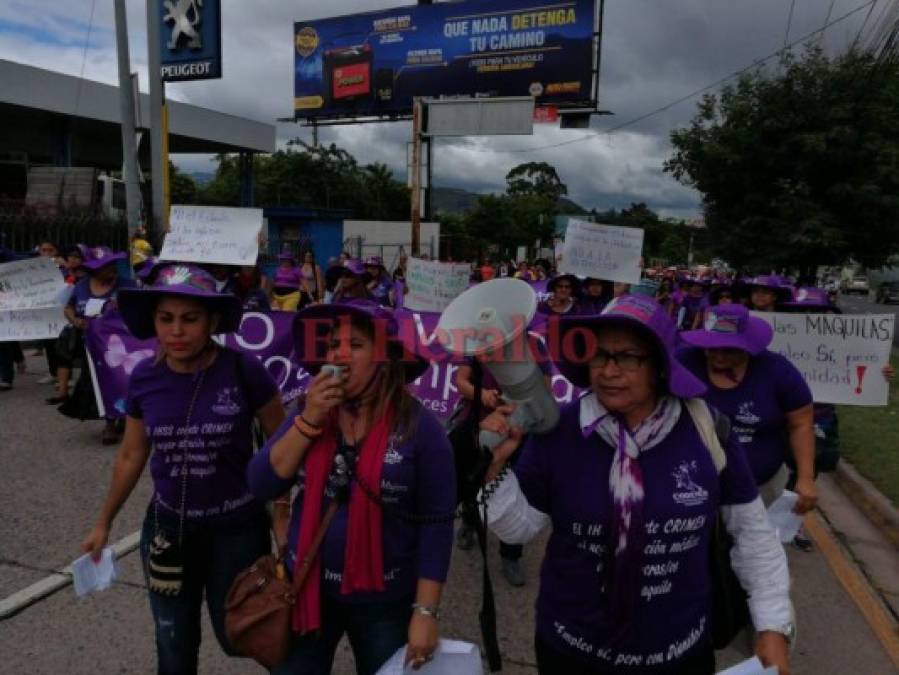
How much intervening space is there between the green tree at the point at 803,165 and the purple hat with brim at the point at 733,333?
851cm

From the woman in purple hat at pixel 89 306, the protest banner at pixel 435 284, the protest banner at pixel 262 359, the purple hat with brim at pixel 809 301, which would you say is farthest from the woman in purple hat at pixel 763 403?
the protest banner at pixel 435 284

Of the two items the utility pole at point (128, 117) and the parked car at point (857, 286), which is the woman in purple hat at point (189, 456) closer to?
the utility pole at point (128, 117)

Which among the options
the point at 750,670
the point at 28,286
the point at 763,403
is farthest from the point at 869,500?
the point at 28,286

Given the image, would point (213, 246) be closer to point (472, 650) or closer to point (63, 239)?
point (472, 650)

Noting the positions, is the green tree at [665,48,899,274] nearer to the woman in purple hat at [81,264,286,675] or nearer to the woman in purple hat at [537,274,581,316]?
the woman in purple hat at [537,274,581,316]

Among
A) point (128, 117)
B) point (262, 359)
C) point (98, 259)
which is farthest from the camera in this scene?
point (128, 117)

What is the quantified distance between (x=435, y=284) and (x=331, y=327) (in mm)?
6749

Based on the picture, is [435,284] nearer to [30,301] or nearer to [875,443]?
[30,301]

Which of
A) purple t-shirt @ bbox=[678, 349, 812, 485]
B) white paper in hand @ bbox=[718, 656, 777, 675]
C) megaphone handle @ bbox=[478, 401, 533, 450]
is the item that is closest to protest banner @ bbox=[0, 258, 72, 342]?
purple t-shirt @ bbox=[678, 349, 812, 485]

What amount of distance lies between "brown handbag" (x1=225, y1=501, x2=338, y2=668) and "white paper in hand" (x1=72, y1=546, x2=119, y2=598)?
0.77 metres

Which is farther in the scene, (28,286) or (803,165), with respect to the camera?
(803,165)

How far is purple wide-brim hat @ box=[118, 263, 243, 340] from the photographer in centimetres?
240

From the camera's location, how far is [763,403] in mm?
3289

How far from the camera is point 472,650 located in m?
1.91
